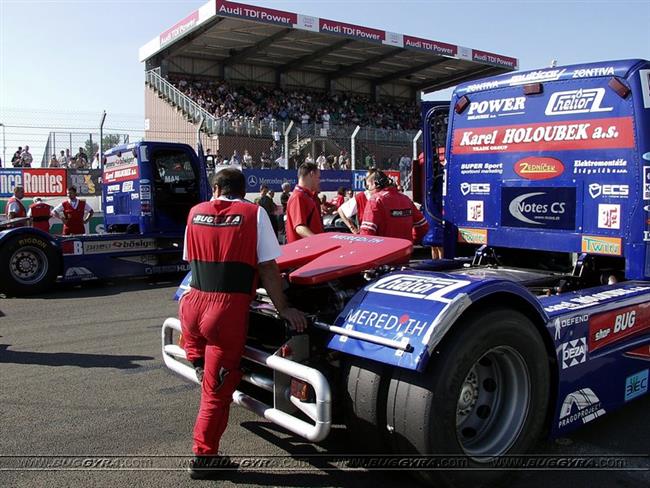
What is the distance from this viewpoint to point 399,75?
136 feet

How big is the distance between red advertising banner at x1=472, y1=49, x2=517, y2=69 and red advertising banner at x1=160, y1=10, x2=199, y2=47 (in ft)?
58.7

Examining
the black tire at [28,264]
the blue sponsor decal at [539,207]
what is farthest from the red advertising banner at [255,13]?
the blue sponsor decal at [539,207]

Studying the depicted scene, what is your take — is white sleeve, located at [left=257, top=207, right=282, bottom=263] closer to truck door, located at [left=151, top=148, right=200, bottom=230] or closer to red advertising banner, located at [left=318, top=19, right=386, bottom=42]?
truck door, located at [left=151, top=148, right=200, bottom=230]

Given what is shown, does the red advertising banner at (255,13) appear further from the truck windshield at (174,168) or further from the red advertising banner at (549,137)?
the red advertising banner at (549,137)

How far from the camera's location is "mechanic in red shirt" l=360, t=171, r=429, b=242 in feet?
20.3

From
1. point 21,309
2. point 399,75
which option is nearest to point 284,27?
point 399,75

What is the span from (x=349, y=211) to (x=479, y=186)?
213 inches

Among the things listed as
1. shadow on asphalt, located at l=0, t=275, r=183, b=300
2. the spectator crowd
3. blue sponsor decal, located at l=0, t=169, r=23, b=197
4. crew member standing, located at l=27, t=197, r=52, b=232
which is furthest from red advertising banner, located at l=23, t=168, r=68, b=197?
the spectator crowd

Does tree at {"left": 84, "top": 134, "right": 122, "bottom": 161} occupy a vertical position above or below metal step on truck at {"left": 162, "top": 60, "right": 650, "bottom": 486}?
above

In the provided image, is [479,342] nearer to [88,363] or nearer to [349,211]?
[88,363]

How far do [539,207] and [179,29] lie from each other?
29434 millimetres

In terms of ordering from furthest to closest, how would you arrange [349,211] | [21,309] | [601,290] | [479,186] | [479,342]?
1. [349,211]
2. [21,309]
3. [479,186]
4. [601,290]
5. [479,342]

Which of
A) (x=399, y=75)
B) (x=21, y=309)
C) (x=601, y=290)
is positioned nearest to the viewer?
(x=601, y=290)

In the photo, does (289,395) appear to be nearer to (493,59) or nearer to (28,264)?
(28,264)
